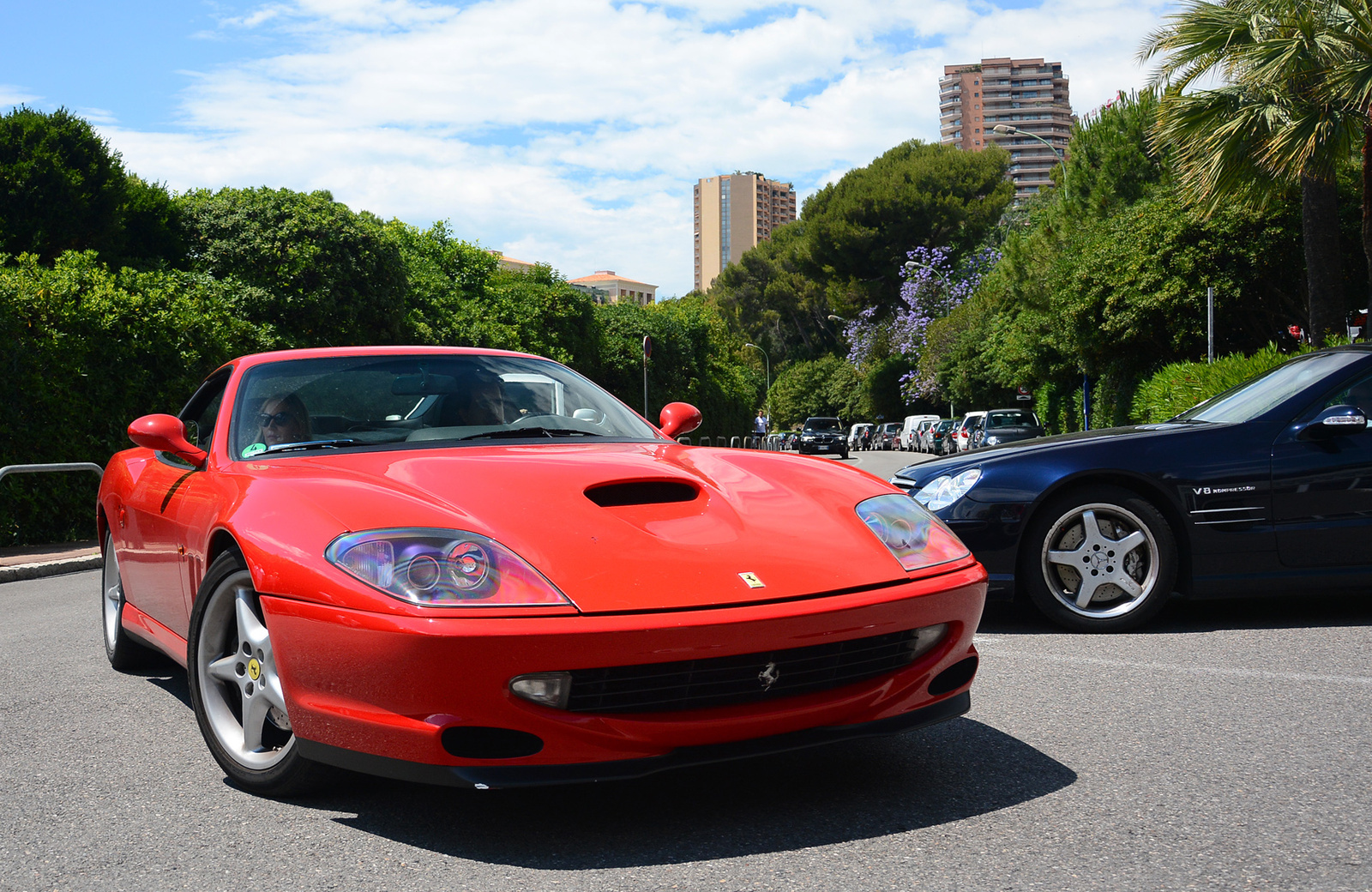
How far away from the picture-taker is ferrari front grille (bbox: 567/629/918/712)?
108 inches

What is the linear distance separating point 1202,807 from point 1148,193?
31.1 m

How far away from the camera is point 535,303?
3894 centimetres

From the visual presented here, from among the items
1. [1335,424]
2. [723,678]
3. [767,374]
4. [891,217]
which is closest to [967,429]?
[891,217]

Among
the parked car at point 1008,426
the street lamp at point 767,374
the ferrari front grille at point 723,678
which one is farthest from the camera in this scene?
the street lamp at point 767,374

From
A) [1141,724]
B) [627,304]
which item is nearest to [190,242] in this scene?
[627,304]

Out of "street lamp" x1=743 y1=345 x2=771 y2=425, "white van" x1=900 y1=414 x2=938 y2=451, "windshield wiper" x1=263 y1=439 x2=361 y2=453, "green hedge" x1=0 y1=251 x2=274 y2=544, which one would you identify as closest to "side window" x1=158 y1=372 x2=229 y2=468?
"windshield wiper" x1=263 y1=439 x2=361 y2=453

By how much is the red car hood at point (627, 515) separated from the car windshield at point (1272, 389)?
3077 mm

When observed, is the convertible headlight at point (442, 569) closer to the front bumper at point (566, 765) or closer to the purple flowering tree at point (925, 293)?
the front bumper at point (566, 765)

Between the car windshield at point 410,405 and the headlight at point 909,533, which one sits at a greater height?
the car windshield at point 410,405

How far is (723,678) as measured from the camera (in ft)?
9.21

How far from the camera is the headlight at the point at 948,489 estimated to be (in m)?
5.66

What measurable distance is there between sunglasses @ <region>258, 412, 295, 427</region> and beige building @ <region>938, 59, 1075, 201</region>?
494 ft

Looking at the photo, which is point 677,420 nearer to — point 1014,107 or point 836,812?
point 836,812

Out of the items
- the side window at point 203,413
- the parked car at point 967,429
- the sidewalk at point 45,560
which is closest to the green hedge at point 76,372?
the sidewalk at point 45,560
